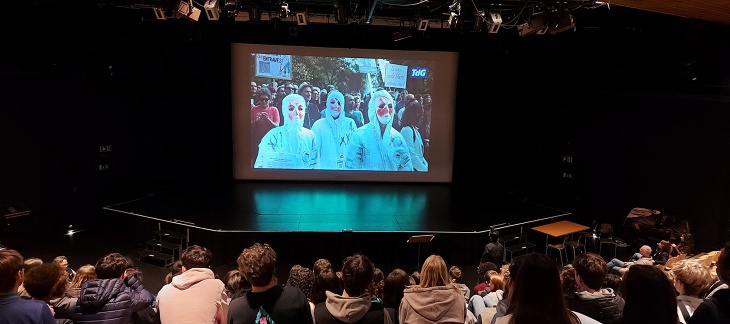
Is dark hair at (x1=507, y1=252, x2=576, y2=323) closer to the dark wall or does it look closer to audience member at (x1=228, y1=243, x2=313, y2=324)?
audience member at (x1=228, y1=243, x2=313, y2=324)

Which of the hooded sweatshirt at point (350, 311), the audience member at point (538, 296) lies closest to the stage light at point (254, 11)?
the hooded sweatshirt at point (350, 311)

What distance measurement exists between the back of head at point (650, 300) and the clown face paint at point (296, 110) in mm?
9671

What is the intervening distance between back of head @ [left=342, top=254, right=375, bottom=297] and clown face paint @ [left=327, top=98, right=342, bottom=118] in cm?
892

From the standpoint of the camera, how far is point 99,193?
1016 cm

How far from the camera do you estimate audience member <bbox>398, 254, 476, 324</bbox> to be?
3.40 meters

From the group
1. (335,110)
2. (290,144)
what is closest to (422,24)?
(335,110)

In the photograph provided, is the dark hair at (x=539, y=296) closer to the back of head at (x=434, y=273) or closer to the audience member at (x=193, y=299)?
the back of head at (x=434, y=273)

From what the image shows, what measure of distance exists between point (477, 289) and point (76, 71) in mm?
7979

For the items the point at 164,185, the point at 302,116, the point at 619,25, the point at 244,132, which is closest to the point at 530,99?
the point at 619,25

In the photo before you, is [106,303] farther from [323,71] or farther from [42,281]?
[323,71]

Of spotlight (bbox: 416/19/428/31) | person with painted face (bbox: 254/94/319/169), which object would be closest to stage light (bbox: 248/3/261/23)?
spotlight (bbox: 416/19/428/31)

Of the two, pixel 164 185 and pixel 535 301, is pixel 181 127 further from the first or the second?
pixel 535 301

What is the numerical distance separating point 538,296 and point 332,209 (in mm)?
7815

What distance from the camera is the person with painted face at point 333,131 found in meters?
11.7
